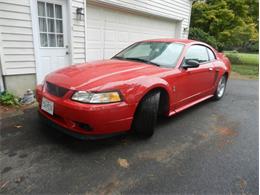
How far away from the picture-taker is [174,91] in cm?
287

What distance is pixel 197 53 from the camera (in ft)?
11.7

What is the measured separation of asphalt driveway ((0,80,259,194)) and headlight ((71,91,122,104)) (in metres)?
0.64

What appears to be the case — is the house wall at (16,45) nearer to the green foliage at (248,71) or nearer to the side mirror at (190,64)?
the side mirror at (190,64)

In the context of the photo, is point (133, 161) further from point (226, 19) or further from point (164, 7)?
point (226, 19)

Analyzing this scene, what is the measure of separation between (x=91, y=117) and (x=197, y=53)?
8.05 ft

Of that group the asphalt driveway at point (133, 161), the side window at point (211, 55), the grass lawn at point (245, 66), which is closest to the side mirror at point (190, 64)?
the asphalt driveway at point (133, 161)

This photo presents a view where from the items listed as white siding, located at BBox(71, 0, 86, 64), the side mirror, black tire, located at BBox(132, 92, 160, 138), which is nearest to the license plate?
black tire, located at BBox(132, 92, 160, 138)

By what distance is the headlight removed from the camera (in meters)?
2.06

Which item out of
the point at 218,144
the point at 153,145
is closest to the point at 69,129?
the point at 153,145

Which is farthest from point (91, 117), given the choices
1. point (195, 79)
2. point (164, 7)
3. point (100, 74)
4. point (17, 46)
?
point (164, 7)

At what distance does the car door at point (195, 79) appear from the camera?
2995mm

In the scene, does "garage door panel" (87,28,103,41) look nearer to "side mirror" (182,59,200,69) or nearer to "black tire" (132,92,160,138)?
"side mirror" (182,59,200,69)

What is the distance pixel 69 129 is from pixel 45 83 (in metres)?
0.76

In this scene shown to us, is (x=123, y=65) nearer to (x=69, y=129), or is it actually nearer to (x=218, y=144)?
(x=69, y=129)
